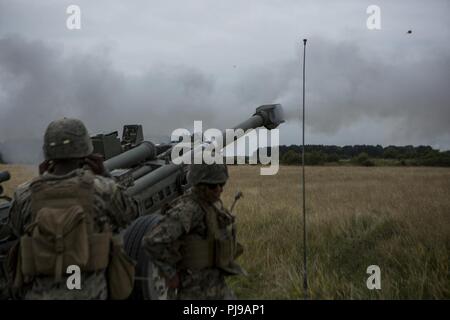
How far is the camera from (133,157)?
604 cm

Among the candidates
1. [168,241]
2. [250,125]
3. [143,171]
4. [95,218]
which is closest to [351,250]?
[250,125]

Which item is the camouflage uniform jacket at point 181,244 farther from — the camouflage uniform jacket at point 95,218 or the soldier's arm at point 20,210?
the soldier's arm at point 20,210

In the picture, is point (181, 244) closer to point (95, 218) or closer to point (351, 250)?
point (95, 218)

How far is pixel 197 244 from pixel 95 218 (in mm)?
738

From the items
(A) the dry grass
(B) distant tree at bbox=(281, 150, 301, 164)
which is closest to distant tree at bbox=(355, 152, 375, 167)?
(B) distant tree at bbox=(281, 150, 301, 164)

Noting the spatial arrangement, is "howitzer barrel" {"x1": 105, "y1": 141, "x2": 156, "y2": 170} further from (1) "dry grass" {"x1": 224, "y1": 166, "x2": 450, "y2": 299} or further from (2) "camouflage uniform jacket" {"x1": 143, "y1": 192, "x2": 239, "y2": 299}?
(2) "camouflage uniform jacket" {"x1": 143, "y1": 192, "x2": 239, "y2": 299}

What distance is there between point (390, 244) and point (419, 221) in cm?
78

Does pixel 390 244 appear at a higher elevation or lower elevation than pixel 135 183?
lower
